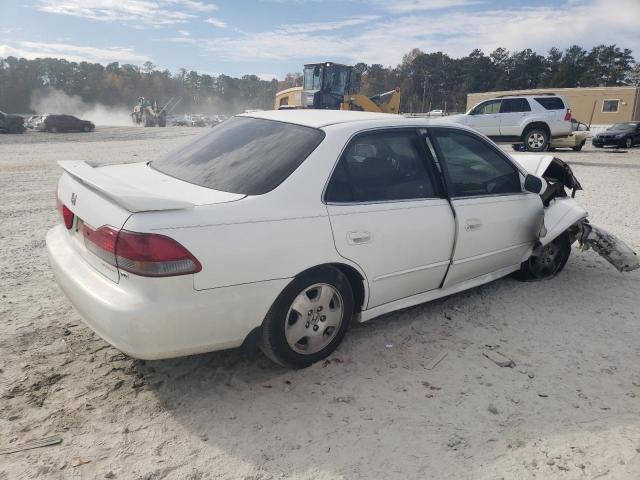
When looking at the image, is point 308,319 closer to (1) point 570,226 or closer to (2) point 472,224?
(2) point 472,224

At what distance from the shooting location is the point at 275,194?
2785 mm

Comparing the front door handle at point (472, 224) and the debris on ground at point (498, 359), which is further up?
the front door handle at point (472, 224)

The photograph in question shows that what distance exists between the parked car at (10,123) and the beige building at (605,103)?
3704cm

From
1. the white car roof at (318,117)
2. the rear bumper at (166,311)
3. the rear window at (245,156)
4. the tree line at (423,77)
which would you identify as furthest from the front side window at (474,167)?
the tree line at (423,77)

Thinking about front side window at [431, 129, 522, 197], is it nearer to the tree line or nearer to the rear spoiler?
the rear spoiler

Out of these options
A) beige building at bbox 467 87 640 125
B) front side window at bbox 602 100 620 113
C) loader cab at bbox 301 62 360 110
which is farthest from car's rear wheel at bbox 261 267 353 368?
front side window at bbox 602 100 620 113

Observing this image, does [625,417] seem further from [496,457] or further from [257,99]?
[257,99]

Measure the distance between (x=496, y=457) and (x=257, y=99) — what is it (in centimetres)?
13130

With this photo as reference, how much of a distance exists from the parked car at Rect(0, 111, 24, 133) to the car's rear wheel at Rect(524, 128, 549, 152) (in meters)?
27.2

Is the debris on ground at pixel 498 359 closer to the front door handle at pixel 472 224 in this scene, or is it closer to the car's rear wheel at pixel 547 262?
the front door handle at pixel 472 224

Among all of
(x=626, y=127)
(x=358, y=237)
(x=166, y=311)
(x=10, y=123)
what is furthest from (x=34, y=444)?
(x=10, y=123)

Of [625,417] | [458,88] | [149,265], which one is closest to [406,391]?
[625,417]

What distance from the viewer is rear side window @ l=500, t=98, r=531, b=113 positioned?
1712 centimetres

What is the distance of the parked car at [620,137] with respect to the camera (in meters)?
22.5
